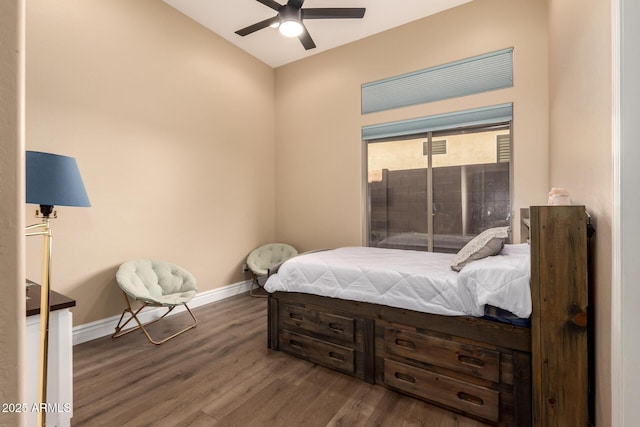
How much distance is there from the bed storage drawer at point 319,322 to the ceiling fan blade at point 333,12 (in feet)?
8.69

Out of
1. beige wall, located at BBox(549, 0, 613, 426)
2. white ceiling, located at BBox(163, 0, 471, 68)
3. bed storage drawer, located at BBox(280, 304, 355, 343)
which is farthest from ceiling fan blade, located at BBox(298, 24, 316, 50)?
bed storage drawer, located at BBox(280, 304, 355, 343)

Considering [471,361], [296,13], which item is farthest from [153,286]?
[296,13]

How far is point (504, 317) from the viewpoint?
1.65m

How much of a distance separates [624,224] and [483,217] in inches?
102

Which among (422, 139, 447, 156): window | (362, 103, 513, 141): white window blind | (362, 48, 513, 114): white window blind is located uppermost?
(362, 48, 513, 114): white window blind

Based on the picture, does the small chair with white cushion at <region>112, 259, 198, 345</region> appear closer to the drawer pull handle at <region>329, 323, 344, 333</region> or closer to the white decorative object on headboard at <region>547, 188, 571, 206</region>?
the drawer pull handle at <region>329, 323, 344, 333</region>

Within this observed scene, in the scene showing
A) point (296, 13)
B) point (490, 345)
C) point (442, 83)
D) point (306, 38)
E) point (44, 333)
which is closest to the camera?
point (44, 333)

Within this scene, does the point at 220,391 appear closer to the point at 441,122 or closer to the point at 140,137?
the point at 140,137

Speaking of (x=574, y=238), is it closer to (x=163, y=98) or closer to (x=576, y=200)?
(x=576, y=200)

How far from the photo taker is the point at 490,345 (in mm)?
1706

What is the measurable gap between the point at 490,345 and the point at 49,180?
245cm

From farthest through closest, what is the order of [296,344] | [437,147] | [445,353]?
1. [437,147]
2. [296,344]
3. [445,353]

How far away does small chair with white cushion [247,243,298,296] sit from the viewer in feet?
13.9

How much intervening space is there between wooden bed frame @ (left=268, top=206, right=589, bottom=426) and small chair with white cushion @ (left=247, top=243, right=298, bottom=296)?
1.88m
